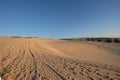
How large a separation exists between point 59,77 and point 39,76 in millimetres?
1236

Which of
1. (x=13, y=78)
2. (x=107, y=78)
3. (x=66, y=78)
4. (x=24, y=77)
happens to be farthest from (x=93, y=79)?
(x=13, y=78)

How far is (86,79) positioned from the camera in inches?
315

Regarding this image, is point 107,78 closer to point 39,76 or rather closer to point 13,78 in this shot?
point 39,76

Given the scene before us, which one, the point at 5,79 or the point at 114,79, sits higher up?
the point at 5,79

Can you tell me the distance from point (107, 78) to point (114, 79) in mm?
412

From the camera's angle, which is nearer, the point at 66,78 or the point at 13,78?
the point at 13,78

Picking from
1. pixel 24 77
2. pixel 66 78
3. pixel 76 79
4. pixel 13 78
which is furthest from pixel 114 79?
pixel 13 78

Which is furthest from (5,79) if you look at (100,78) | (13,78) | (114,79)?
(114,79)

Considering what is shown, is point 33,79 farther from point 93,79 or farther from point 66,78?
point 93,79

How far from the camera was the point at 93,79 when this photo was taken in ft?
26.3

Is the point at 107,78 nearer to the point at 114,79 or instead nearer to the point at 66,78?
the point at 114,79

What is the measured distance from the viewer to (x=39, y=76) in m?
8.14

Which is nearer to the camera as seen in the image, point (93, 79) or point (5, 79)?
point (5, 79)

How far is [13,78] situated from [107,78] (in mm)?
5703
